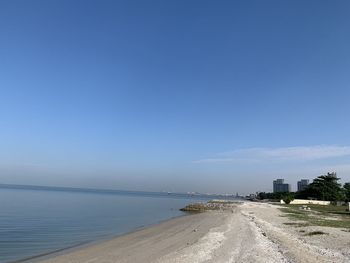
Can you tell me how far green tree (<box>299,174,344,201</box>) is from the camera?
4405 inches

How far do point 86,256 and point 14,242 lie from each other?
9.12 metres

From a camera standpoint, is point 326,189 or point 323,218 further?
point 326,189

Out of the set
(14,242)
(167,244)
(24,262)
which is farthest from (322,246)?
(14,242)

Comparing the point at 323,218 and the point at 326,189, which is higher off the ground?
the point at 326,189

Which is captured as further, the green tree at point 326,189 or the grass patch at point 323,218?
the green tree at point 326,189

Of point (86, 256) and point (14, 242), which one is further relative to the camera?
point (14, 242)

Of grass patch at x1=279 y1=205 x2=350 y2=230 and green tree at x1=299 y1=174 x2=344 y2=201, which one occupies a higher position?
green tree at x1=299 y1=174 x2=344 y2=201

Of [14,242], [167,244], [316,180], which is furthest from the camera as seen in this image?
[316,180]

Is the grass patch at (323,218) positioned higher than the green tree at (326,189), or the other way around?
the green tree at (326,189)

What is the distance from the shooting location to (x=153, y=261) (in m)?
17.0

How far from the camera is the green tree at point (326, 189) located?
112 meters

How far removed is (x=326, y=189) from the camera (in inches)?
4473

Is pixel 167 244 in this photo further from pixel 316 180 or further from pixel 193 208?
pixel 316 180

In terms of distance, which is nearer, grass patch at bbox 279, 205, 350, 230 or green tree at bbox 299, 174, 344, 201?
grass patch at bbox 279, 205, 350, 230
